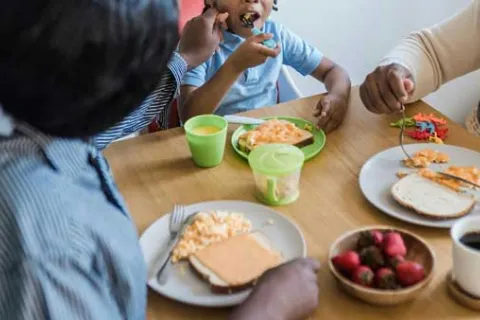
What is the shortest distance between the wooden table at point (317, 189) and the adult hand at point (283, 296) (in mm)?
38

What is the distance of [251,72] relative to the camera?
5.55 ft

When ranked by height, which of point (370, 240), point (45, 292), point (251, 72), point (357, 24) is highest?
point (45, 292)

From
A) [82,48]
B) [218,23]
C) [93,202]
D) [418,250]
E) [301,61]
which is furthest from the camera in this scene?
[301,61]

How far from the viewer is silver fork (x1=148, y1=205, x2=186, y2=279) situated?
0.98 m

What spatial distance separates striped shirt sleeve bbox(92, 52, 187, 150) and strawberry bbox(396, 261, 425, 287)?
2.16ft

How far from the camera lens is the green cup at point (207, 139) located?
1.24 m

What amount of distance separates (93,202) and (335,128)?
806 mm

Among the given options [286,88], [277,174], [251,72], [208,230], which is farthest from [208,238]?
[286,88]

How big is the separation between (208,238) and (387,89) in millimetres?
595

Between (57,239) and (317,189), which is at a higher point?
(57,239)

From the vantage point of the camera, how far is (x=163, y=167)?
1.29 metres

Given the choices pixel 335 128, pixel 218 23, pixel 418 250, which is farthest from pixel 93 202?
pixel 218 23

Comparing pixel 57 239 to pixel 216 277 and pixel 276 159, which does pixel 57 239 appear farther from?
pixel 276 159

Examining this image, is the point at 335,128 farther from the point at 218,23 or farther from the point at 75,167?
the point at 75,167
